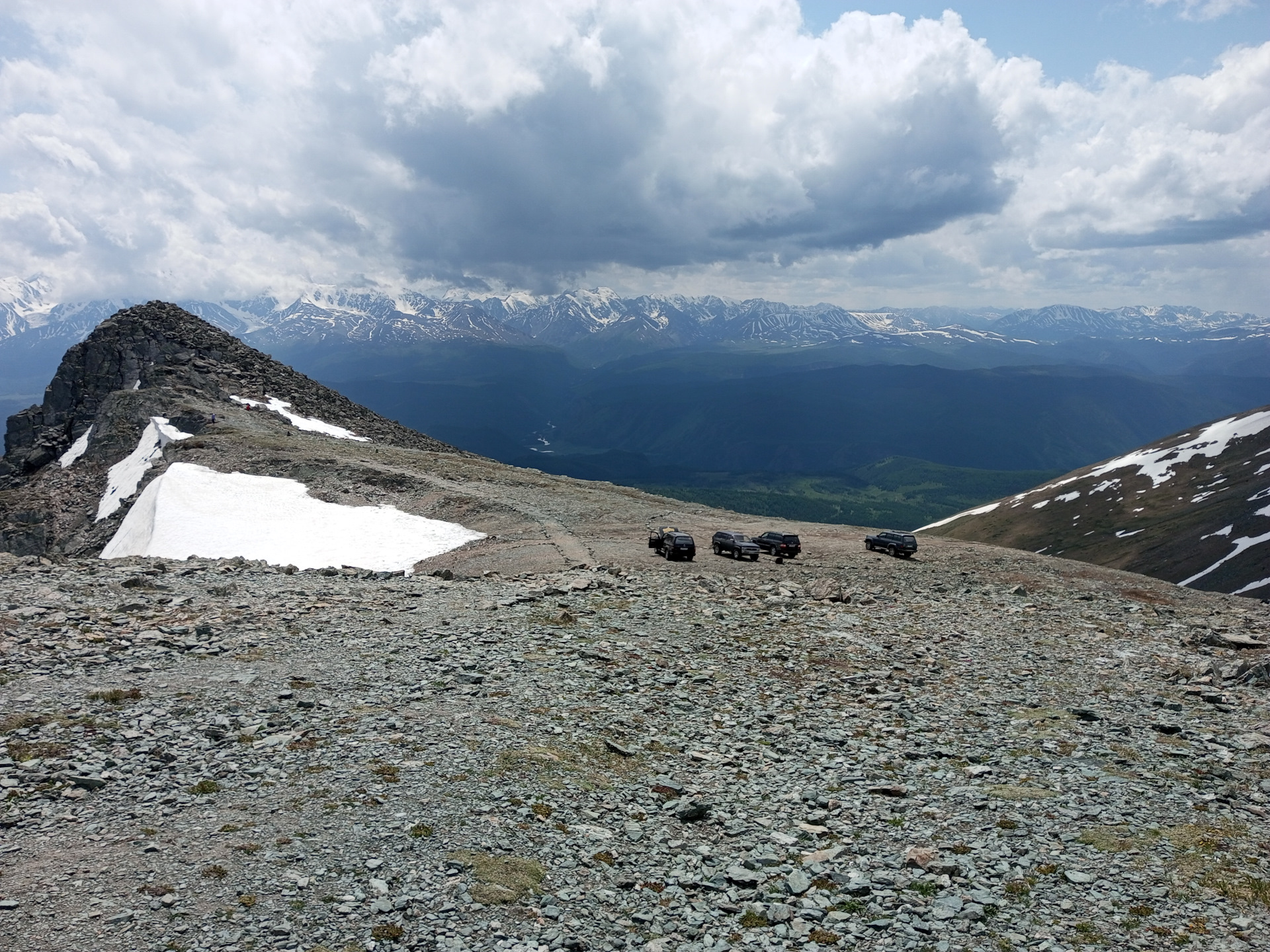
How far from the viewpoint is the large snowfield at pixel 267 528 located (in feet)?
155

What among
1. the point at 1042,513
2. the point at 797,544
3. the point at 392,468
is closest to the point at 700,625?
the point at 797,544

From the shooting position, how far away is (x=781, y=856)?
14.8 metres

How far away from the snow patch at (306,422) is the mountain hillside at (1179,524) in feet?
440

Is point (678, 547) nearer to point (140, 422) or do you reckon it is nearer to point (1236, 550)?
point (140, 422)

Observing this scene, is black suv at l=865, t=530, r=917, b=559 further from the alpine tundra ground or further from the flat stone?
the flat stone

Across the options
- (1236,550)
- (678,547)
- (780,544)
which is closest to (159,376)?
(678,547)

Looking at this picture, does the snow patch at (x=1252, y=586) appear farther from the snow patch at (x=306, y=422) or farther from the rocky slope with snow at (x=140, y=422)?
the snow patch at (x=306, y=422)

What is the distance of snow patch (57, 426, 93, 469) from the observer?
3428 inches

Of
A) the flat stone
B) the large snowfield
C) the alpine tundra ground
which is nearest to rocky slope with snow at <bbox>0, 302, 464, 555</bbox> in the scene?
the large snowfield

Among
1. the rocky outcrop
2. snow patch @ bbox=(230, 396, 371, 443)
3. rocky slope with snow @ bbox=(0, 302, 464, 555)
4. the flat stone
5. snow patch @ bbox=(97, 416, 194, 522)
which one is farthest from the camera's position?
the rocky outcrop

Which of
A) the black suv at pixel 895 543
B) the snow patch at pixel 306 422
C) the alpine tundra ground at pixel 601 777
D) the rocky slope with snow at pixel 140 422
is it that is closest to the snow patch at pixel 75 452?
the rocky slope with snow at pixel 140 422

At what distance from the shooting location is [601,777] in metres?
17.5

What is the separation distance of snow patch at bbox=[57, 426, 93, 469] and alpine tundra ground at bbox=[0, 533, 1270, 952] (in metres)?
70.9

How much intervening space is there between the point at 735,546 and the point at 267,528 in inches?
1319
